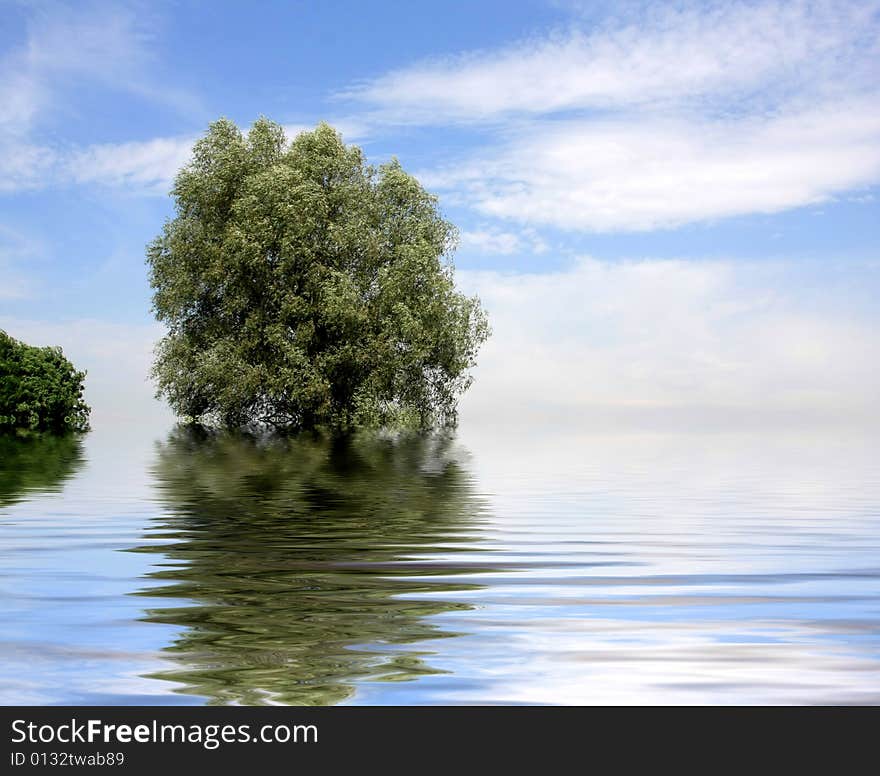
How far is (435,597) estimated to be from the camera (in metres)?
9.50

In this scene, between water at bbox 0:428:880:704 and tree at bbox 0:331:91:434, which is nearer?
water at bbox 0:428:880:704

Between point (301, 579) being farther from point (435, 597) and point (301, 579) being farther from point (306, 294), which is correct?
point (306, 294)

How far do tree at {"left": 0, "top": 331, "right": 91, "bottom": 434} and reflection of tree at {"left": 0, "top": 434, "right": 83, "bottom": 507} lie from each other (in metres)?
31.1

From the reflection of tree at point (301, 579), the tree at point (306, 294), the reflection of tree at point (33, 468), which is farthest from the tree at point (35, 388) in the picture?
the reflection of tree at point (301, 579)

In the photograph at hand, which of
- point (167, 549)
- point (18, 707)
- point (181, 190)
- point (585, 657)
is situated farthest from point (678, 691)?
point (181, 190)

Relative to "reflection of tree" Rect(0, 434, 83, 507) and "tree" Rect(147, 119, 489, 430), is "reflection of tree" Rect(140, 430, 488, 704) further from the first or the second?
"tree" Rect(147, 119, 489, 430)

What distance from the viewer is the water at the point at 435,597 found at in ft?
21.5

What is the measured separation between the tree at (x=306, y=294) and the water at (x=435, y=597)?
108 ft

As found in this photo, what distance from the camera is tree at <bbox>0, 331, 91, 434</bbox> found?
254 ft

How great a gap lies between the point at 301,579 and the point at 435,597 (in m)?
1.75

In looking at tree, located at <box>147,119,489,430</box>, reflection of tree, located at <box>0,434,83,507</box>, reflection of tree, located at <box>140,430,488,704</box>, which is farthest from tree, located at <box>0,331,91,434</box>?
reflection of tree, located at <box>140,430,488,704</box>

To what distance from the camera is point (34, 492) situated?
22750mm
